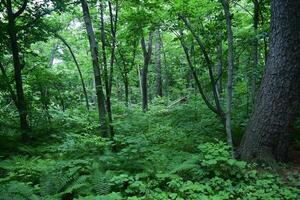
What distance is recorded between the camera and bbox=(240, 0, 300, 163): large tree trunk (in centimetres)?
544

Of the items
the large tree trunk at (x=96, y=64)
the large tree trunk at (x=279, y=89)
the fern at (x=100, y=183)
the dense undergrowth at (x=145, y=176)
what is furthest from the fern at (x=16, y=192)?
the large tree trunk at (x=279, y=89)

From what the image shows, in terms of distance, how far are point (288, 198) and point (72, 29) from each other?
17.6 m

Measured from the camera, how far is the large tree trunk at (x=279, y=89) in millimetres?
5436

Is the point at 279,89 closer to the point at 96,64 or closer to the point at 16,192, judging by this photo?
the point at 96,64

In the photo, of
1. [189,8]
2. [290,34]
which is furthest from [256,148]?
[189,8]

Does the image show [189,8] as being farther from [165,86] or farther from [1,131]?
[165,86]

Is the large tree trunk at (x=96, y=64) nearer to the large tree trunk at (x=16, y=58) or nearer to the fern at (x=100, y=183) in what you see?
the large tree trunk at (x=16, y=58)

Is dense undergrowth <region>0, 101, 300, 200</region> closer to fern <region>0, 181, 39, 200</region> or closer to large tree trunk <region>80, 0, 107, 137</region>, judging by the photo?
fern <region>0, 181, 39, 200</region>

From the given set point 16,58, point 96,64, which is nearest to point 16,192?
point 96,64

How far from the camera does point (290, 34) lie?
543 centimetres

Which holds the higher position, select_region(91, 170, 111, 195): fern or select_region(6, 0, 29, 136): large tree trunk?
select_region(6, 0, 29, 136): large tree trunk

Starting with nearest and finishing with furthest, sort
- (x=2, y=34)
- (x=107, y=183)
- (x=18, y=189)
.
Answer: (x=18, y=189)
(x=107, y=183)
(x=2, y=34)

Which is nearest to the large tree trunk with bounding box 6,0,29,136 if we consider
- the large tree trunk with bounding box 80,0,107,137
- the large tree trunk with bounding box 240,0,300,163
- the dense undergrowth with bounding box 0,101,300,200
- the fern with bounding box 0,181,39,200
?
the large tree trunk with bounding box 80,0,107,137

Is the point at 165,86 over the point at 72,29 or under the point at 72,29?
under
